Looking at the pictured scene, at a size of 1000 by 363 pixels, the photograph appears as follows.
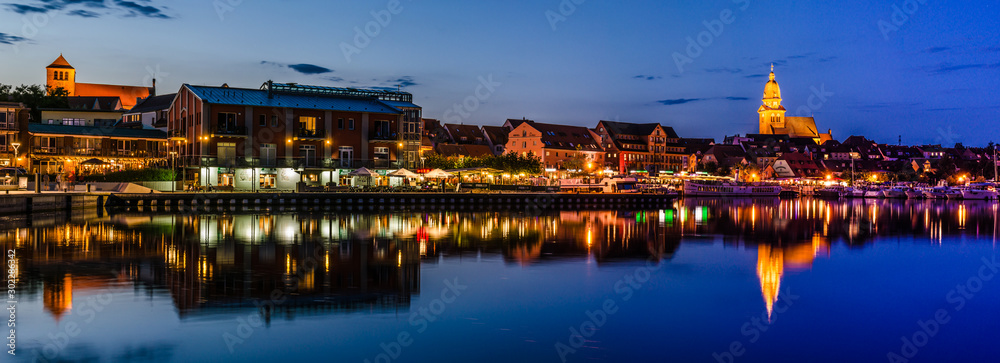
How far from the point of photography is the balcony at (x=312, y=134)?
62.0 meters

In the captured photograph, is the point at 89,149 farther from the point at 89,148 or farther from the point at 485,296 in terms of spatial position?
the point at 485,296

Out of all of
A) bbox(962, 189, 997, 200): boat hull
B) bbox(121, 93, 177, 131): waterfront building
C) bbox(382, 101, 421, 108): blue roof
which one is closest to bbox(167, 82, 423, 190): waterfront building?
bbox(382, 101, 421, 108): blue roof

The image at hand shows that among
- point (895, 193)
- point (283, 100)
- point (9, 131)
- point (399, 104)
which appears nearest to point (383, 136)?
point (399, 104)

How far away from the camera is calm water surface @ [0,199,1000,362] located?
1508 cm

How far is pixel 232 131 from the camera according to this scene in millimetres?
59969

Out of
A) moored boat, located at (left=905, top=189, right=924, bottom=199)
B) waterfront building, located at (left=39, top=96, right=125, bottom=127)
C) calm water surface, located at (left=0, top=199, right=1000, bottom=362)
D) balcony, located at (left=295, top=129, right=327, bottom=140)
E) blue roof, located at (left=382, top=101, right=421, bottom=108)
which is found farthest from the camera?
moored boat, located at (left=905, top=189, right=924, bottom=199)

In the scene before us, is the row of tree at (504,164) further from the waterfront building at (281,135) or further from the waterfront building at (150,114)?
the waterfront building at (150,114)

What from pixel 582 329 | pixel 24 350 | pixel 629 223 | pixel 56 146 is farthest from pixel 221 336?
pixel 56 146

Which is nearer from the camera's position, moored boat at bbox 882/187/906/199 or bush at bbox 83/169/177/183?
bush at bbox 83/169/177/183

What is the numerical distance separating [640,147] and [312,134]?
86.6 metres

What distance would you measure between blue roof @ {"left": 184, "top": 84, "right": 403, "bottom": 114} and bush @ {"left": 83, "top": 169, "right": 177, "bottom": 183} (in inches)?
247

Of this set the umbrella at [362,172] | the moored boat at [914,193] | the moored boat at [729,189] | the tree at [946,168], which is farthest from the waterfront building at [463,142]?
the tree at [946,168]

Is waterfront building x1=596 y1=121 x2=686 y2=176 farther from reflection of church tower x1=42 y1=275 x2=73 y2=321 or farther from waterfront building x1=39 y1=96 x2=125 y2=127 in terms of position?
reflection of church tower x1=42 y1=275 x2=73 y2=321

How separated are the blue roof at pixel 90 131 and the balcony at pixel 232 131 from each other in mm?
13979
